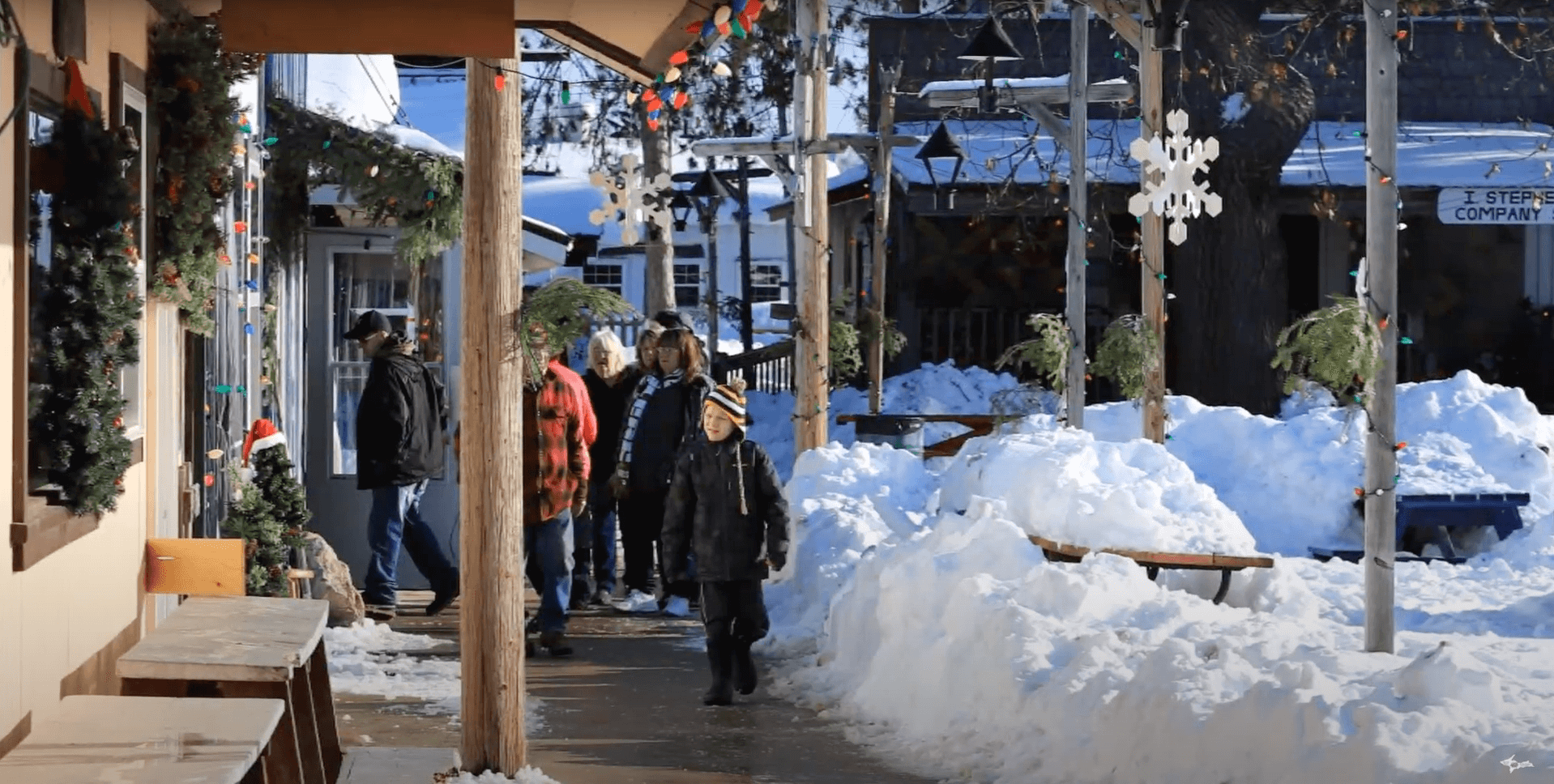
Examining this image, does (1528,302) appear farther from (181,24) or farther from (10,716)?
(10,716)

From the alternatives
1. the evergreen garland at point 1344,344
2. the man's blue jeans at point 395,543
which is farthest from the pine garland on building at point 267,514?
the evergreen garland at point 1344,344

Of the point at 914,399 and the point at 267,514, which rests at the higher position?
the point at 914,399

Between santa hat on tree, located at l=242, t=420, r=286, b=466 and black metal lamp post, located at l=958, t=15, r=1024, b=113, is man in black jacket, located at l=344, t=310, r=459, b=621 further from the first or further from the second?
black metal lamp post, located at l=958, t=15, r=1024, b=113

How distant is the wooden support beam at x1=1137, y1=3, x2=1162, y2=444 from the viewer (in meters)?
15.2

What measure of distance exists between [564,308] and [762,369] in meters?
23.0

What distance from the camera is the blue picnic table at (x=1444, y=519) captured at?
53.7 feet

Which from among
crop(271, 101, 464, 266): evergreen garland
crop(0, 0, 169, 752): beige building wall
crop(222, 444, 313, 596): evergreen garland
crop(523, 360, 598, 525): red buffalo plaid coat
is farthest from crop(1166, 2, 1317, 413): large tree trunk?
crop(0, 0, 169, 752): beige building wall

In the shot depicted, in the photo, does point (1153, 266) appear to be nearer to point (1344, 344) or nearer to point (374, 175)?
point (374, 175)

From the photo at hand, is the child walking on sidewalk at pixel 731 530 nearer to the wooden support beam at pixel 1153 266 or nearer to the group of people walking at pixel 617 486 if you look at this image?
the group of people walking at pixel 617 486

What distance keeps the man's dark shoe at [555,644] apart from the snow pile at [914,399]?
1394 cm

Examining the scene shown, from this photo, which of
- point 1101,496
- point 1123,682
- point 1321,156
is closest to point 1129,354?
point 1101,496

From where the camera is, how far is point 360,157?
13.4m

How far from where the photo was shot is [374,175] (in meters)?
13.4

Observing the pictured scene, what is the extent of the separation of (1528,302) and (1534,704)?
849 inches
